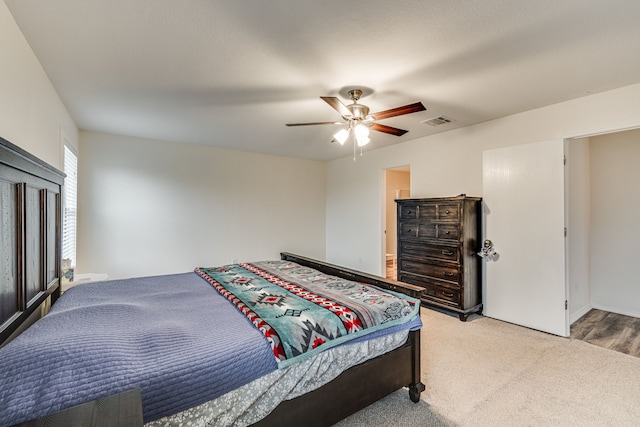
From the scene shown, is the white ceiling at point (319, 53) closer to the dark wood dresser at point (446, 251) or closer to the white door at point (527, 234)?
the white door at point (527, 234)

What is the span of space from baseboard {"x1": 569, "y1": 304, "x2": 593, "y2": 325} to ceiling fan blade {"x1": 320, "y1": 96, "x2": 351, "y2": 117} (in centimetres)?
365

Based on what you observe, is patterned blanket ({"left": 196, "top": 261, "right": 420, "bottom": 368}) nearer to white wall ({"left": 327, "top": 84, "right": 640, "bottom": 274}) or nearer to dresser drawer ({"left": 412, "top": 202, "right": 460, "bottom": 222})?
dresser drawer ({"left": 412, "top": 202, "right": 460, "bottom": 222})

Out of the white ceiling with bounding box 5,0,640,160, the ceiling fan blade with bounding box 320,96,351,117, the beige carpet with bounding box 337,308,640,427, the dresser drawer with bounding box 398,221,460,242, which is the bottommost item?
the beige carpet with bounding box 337,308,640,427

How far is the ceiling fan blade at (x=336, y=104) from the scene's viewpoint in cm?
249

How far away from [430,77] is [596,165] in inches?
127

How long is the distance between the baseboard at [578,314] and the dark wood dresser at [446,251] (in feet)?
3.30

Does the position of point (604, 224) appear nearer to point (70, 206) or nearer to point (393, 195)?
point (393, 195)

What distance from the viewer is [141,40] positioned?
2074 millimetres

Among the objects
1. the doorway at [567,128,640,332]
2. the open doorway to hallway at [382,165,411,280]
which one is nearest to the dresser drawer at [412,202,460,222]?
the doorway at [567,128,640,332]

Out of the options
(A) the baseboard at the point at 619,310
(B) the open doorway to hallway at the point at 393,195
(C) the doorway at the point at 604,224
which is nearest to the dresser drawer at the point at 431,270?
(C) the doorway at the point at 604,224

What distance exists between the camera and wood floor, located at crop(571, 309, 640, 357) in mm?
2969

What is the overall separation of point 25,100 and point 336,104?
230cm

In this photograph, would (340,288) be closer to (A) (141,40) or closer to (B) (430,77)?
(B) (430,77)

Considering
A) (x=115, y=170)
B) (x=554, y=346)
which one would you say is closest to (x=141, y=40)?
(x=115, y=170)
